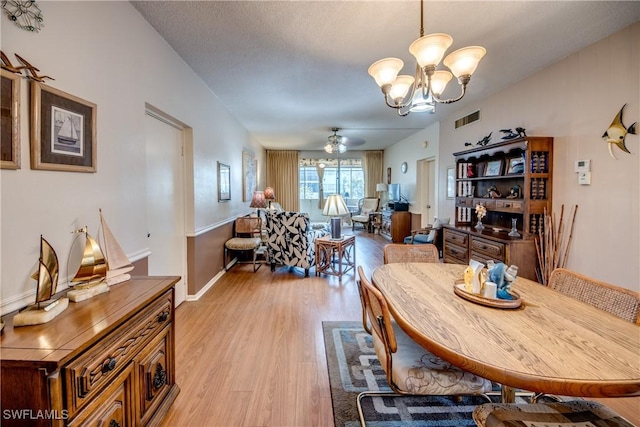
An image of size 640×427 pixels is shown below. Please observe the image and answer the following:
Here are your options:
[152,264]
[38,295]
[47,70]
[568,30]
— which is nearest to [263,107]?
[152,264]

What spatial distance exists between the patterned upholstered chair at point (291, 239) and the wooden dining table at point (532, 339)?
8.79ft

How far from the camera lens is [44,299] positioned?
1.15m

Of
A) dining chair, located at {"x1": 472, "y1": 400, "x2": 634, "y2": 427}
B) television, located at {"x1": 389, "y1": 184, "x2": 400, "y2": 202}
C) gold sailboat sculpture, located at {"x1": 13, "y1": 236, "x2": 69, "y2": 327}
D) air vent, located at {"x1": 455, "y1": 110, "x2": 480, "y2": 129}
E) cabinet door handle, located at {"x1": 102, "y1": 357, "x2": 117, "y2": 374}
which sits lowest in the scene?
dining chair, located at {"x1": 472, "y1": 400, "x2": 634, "y2": 427}

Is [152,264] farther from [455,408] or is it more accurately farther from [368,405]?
[455,408]

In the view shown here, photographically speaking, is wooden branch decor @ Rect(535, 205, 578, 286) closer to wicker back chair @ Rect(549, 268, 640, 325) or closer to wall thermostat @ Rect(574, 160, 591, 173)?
wall thermostat @ Rect(574, 160, 591, 173)

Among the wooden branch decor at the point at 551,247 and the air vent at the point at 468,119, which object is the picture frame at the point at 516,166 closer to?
the wooden branch decor at the point at 551,247

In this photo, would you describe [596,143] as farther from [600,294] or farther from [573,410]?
[573,410]

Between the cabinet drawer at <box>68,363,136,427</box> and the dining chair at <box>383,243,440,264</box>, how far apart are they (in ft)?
6.12

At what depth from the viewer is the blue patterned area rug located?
5.28ft

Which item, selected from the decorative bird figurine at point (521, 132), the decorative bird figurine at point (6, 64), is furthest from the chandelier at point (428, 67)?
the decorative bird figurine at point (6, 64)

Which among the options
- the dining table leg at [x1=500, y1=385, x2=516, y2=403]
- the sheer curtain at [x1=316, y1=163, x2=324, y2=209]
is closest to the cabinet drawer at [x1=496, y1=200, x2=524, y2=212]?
the dining table leg at [x1=500, y1=385, x2=516, y2=403]

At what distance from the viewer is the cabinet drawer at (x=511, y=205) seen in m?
3.20

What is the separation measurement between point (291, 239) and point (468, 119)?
336cm

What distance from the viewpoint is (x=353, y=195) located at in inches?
384
